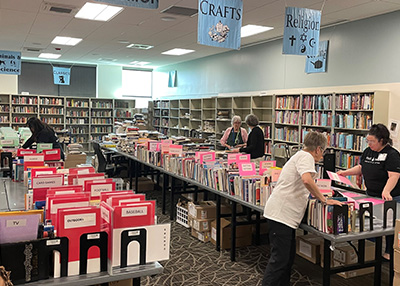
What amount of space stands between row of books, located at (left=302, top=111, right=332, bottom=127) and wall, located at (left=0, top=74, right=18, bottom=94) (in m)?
10.6

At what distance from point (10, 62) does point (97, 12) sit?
18.9ft

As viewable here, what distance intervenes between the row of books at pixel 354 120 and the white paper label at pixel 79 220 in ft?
19.4

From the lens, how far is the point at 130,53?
1241 centimetres

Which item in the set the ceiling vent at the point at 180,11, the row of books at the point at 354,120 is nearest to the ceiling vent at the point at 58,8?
the ceiling vent at the point at 180,11

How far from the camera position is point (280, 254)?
315 centimetres

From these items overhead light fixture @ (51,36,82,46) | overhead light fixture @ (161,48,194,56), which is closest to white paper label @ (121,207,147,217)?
overhead light fixture @ (51,36,82,46)

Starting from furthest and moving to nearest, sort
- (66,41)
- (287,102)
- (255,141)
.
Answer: (66,41), (287,102), (255,141)

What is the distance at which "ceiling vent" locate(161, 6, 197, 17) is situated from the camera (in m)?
6.92

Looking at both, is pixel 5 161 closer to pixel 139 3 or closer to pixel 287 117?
pixel 139 3

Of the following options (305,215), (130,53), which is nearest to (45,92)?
(130,53)

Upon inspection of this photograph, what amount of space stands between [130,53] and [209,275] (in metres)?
9.69

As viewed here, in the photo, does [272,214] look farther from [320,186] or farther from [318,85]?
[318,85]

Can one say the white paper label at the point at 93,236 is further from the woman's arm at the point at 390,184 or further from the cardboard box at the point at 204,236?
the cardboard box at the point at 204,236

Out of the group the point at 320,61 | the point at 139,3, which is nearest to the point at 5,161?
the point at 139,3
